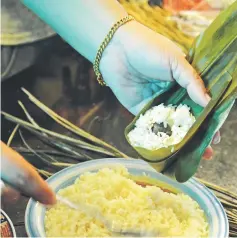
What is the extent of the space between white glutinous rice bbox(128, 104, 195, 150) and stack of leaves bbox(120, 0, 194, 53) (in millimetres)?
358

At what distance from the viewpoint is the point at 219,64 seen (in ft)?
2.77

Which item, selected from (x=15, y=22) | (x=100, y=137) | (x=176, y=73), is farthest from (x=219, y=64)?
(x=15, y=22)

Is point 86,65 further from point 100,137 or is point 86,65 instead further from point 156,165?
point 156,165

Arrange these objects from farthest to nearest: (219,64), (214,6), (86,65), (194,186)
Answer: (86,65) → (214,6) → (194,186) → (219,64)

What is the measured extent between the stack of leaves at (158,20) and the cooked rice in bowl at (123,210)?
15.0 inches

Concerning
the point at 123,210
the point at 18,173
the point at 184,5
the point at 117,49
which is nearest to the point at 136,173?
the point at 123,210

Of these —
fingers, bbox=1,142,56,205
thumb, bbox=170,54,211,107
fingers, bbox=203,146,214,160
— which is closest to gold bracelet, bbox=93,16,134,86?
thumb, bbox=170,54,211,107

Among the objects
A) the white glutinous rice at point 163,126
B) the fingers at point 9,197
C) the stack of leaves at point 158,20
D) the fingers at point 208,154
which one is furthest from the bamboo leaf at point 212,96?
the stack of leaves at point 158,20

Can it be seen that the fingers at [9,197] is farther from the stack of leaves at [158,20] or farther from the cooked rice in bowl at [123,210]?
the stack of leaves at [158,20]

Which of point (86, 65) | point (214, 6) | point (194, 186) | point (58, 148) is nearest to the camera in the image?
point (194, 186)

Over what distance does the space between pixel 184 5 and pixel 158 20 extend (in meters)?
0.08

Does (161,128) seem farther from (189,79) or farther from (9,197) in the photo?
(9,197)

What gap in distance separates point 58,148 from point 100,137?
88 mm

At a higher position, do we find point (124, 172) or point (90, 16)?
point (90, 16)
